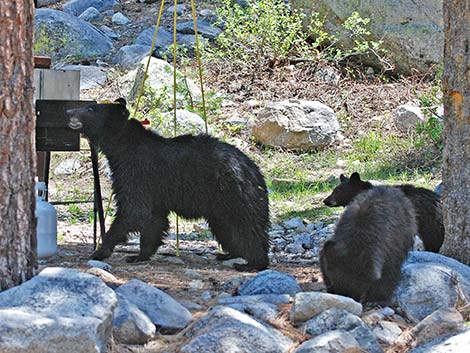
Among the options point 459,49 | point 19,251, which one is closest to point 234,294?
point 19,251

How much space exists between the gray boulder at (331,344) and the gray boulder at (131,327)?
909 mm

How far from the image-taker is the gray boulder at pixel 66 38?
16500 millimetres

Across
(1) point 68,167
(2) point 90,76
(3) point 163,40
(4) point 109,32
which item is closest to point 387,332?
(1) point 68,167

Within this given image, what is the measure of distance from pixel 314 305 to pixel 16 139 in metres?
2.12

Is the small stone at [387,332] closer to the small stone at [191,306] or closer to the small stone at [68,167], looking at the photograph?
the small stone at [191,306]

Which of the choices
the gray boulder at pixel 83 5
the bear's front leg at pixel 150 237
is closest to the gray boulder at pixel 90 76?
the gray boulder at pixel 83 5

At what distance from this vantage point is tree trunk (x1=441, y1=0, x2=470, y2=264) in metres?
6.94

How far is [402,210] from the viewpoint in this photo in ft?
21.1

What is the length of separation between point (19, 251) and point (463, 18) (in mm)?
3833

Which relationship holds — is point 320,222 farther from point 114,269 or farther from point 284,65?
point 284,65

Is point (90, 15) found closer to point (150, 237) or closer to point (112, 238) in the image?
point (150, 237)

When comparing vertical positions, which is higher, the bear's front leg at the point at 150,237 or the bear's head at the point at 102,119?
the bear's head at the point at 102,119

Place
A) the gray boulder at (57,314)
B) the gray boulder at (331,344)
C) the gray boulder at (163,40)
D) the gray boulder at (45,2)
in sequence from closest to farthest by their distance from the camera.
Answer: the gray boulder at (57,314) → the gray boulder at (331,344) → the gray boulder at (163,40) → the gray boulder at (45,2)

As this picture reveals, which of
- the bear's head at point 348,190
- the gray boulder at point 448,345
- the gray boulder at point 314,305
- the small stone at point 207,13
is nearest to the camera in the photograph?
the gray boulder at point 448,345
